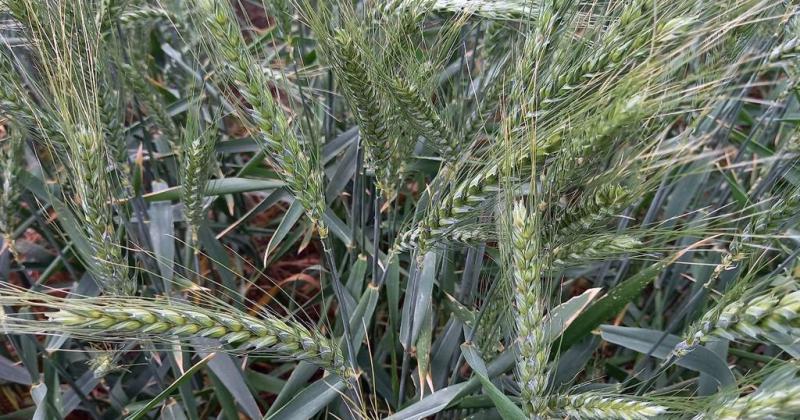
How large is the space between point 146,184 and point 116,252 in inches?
31.0

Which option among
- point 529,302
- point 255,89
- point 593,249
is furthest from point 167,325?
point 593,249

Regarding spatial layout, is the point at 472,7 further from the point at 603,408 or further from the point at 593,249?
the point at 603,408

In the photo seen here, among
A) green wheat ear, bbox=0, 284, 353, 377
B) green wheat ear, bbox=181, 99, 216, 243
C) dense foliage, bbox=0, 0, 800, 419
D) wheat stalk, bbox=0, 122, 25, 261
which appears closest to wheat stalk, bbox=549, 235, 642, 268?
dense foliage, bbox=0, 0, 800, 419

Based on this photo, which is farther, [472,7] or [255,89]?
[472,7]

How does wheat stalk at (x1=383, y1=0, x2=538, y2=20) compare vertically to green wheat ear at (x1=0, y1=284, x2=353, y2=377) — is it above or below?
above

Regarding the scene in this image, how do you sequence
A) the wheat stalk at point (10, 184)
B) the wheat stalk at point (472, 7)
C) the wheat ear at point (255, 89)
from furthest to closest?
the wheat stalk at point (10, 184)
the wheat stalk at point (472, 7)
the wheat ear at point (255, 89)

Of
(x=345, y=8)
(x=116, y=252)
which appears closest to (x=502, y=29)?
(x=345, y=8)

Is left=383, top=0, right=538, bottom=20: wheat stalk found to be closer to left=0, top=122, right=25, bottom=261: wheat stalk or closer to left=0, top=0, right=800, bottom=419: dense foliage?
left=0, top=0, right=800, bottom=419: dense foliage

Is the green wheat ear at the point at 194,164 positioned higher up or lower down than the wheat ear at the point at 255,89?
lower down

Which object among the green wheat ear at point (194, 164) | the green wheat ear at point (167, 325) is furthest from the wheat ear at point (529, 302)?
the green wheat ear at point (194, 164)

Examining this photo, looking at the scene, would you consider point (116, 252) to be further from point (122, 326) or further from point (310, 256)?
point (310, 256)

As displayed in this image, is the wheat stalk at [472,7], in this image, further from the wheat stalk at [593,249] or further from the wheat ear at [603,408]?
the wheat ear at [603,408]

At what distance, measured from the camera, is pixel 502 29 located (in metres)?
1.12

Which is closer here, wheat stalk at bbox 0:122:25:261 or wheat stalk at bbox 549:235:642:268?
wheat stalk at bbox 549:235:642:268
